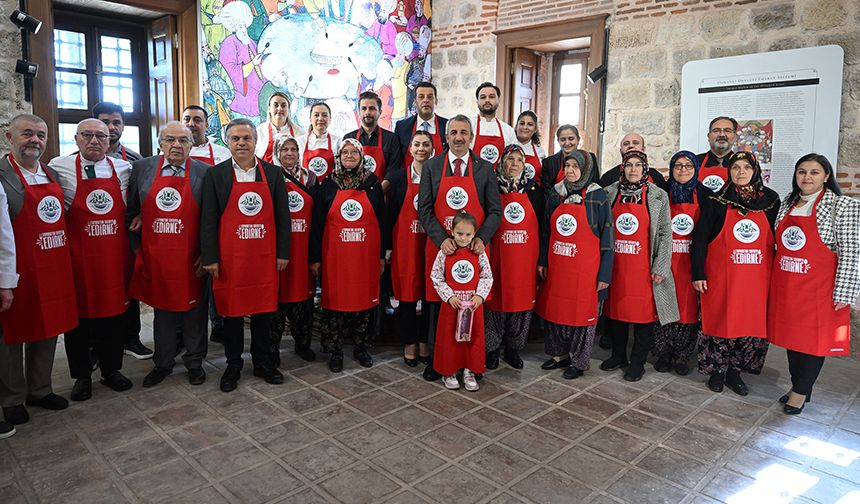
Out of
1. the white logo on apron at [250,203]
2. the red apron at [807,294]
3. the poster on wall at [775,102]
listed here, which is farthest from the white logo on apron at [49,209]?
the poster on wall at [775,102]

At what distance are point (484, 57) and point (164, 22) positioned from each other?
3756mm

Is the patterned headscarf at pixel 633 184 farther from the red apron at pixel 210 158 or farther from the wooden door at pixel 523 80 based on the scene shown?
the wooden door at pixel 523 80

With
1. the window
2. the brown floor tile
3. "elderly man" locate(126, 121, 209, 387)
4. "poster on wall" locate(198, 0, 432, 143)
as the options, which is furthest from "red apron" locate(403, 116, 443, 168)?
the window

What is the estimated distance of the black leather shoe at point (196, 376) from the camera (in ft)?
12.7

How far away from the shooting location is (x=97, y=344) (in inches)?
149

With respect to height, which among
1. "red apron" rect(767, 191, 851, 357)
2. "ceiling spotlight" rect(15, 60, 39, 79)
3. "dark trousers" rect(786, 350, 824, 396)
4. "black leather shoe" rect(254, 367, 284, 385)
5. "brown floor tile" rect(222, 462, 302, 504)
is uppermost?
"ceiling spotlight" rect(15, 60, 39, 79)

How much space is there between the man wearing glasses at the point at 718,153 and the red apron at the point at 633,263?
906 mm

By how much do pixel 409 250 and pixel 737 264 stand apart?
2.09 meters

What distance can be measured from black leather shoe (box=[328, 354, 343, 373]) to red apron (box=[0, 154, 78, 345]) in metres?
1.63

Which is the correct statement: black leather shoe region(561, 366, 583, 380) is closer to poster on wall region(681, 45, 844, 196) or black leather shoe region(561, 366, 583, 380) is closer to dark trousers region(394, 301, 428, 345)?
dark trousers region(394, 301, 428, 345)

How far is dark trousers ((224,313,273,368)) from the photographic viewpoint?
387 centimetres

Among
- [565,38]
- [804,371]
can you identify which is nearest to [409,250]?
[804,371]

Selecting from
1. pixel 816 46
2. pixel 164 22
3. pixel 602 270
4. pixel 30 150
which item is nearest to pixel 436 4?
pixel 164 22

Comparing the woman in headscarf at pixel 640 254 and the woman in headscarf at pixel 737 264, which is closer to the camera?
the woman in headscarf at pixel 737 264
